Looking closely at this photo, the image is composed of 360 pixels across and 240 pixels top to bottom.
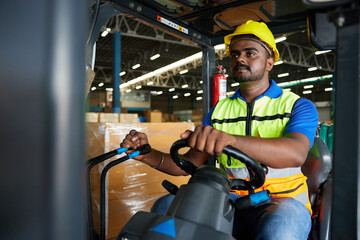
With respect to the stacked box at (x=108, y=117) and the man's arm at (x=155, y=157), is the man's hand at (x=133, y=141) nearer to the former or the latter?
the man's arm at (x=155, y=157)

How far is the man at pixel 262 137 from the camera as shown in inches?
49.2

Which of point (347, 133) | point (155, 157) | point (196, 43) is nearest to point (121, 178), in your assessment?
point (155, 157)

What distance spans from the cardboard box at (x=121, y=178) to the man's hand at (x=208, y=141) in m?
2.04

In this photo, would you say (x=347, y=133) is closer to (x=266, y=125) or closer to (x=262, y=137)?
(x=262, y=137)

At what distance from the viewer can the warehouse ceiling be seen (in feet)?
6.68

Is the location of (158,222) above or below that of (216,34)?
below

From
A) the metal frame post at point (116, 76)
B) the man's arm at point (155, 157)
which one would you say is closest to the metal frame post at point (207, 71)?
the man's arm at point (155, 157)

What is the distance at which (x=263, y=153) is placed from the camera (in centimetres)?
129

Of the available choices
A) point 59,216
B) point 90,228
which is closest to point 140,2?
point 90,228

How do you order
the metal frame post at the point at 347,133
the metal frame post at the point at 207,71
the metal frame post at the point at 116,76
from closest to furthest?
the metal frame post at the point at 347,133, the metal frame post at the point at 207,71, the metal frame post at the point at 116,76

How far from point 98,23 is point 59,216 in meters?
1.56

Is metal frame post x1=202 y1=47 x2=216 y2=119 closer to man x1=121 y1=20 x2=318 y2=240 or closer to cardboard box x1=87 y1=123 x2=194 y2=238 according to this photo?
man x1=121 y1=20 x2=318 y2=240

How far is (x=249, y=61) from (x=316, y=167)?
0.75 meters

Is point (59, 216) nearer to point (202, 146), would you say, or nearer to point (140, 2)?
point (202, 146)
